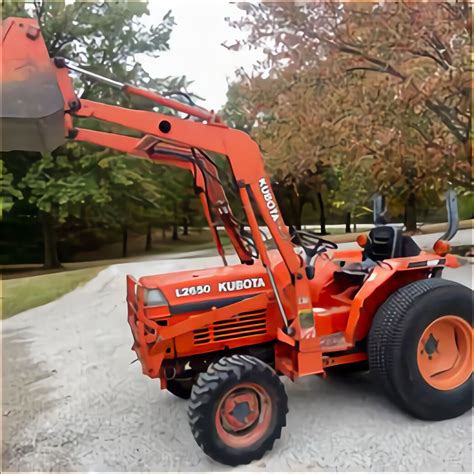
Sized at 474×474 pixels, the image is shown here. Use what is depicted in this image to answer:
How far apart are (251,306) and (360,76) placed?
8.12 ft

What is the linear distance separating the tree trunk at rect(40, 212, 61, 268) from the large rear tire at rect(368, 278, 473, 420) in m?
2.64

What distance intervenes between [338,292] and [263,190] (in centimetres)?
76

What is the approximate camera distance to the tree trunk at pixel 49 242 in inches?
154

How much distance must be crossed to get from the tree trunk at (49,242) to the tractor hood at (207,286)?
1962mm

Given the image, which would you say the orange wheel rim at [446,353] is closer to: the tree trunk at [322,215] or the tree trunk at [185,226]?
the tree trunk at [322,215]

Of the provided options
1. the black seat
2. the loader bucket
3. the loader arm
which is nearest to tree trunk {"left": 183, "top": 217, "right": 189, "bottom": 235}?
the loader arm

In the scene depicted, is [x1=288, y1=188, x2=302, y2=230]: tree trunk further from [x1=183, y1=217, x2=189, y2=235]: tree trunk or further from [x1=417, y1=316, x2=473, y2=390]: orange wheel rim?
[x1=417, y1=316, x2=473, y2=390]: orange wheel rim

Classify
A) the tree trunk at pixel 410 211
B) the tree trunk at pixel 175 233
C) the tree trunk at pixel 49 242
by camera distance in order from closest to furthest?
the tree trunk at pixel 410 211
the tree trunk at pixel 175 233
the tree trunk at pixel 49 242

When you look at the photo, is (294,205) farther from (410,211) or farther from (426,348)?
(426,348)

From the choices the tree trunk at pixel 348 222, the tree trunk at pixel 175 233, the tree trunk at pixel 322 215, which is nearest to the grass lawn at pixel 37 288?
the tree trunk at pixel 175 233

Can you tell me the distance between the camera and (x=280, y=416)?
2.03 meters

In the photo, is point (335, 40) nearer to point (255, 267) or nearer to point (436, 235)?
point (436, 235)

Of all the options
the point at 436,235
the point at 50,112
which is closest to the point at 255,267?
the point at 50,112

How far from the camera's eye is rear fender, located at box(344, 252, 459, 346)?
2229 millimetres
